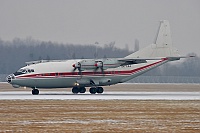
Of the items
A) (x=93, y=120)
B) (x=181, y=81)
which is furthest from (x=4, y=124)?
(x=181, y=81)

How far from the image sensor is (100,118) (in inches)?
1260

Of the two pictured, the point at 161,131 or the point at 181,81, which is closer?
the point at 161,131

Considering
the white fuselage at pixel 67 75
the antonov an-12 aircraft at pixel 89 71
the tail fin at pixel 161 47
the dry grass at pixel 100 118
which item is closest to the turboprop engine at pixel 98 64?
the antonov an-12 aircraft at pixel 89 71

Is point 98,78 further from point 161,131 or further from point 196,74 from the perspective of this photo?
point 196,74

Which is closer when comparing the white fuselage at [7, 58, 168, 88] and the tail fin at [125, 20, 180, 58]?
the white fuselage at [7, 58, 168, 88]

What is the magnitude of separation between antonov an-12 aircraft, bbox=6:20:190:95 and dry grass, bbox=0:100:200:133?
1788 cm

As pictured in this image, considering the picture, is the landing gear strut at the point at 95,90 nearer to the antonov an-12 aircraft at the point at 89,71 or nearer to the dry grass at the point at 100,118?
the antonov an-12 aircraft at the point at 89,71

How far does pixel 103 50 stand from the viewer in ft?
293

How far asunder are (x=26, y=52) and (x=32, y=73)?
39727 millimetres

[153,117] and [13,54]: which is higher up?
[13,54]

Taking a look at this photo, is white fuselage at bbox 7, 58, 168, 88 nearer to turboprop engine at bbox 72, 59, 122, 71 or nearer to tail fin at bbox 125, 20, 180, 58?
turboprop engine at bbox 72, 59, 122, 71

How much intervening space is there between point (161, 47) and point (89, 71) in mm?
9258

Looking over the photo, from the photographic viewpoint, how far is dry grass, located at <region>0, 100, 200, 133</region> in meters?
27.0

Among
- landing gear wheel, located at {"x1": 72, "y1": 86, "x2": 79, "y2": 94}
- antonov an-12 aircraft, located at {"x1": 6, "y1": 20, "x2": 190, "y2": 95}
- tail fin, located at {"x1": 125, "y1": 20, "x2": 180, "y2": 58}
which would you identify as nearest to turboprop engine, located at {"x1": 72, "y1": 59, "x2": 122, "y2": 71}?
antonov an-12 aircraft, located at {"x1": 6, "y1": 20, "x2": 190, "y2": 95}
